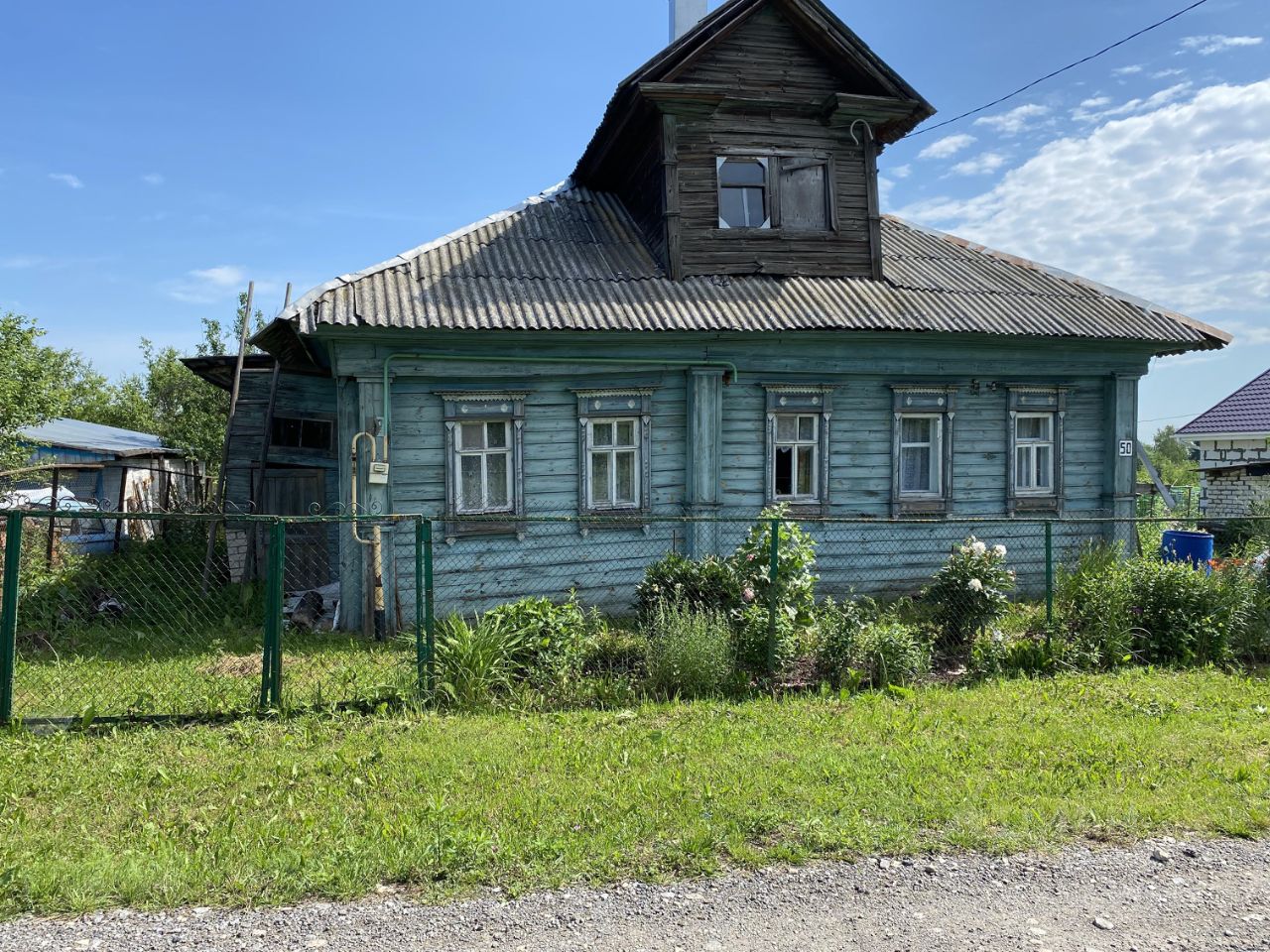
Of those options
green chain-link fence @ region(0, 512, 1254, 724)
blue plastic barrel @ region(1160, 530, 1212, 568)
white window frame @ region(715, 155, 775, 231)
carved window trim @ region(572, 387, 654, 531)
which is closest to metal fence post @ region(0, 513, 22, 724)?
green chain-link fence @ region(0, 512, 1254, 724)

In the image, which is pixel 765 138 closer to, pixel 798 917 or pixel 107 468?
pixel 798 917


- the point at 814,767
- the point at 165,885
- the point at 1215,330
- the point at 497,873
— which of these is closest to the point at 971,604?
the point at 814,767

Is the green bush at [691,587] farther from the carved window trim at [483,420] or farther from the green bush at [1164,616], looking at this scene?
the green bush at [1164,616]

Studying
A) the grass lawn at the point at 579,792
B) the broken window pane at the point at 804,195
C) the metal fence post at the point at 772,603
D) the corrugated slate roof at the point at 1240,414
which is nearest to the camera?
the grass lawn at the point at 579,792

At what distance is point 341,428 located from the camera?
8.84 m

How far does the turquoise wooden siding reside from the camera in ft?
29.7

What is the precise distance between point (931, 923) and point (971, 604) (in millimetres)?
4574

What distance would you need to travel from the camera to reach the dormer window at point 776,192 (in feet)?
35.7

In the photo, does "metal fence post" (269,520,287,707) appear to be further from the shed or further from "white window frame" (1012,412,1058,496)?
the shed

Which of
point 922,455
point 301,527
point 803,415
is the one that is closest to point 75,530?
point 301,527

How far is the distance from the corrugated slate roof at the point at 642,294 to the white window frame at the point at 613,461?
126cm

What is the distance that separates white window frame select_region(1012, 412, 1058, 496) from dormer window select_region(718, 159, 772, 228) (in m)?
4.58

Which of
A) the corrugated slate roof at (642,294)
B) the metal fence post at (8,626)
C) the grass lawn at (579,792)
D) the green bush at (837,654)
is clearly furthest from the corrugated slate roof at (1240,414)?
the metal fence post at (8,626)

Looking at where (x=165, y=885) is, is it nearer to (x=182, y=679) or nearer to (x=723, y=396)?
(x=182, y=679)
